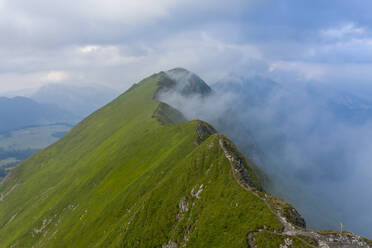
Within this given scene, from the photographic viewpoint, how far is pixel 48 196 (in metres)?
174

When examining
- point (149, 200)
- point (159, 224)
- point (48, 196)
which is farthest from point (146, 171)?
point (48, 196)

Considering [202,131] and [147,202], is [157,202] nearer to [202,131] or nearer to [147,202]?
[147,202]

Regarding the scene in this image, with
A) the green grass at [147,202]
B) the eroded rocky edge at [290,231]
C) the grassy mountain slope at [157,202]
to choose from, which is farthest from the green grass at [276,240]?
the green grass at [147,202]

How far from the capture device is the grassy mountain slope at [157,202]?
6386cm

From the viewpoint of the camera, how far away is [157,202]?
8662 centimetres

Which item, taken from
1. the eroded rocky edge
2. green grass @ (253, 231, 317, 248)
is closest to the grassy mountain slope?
green grass @ (253, 231, 317, 248)

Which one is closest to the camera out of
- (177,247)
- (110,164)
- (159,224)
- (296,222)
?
(296,222)

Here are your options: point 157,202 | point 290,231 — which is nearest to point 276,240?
point 290,231

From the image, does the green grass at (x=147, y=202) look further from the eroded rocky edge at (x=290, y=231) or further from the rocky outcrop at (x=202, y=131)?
the eroded rocky edge at (x=290, y=231)

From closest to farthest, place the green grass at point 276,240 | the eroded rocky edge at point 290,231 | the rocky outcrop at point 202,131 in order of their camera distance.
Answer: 1. the eroded rocky edge at point 290,231
2. the green grass at point 276,240
3. the rocky outcrop at point 202,131

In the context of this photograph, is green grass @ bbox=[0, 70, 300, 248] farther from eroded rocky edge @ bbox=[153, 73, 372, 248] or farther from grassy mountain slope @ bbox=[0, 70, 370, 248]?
eroded rocky edge @ bbox=[153, 73, 372, 248]

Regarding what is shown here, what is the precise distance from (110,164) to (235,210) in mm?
108324

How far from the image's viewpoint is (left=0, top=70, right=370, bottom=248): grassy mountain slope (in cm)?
6386

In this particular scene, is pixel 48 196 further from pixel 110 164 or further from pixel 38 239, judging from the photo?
pixel 110 164
